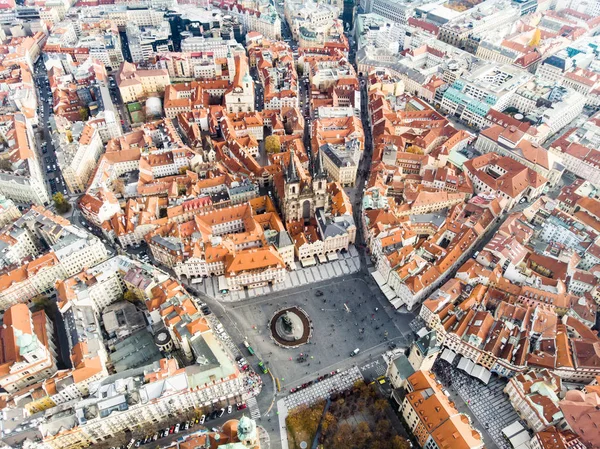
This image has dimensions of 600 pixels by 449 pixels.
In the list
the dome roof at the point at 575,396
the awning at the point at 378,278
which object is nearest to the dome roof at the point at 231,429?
the awning at the point at 378,278

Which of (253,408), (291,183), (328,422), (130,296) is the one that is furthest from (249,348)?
(291,183)

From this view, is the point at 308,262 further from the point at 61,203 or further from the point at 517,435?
the point at 61,203

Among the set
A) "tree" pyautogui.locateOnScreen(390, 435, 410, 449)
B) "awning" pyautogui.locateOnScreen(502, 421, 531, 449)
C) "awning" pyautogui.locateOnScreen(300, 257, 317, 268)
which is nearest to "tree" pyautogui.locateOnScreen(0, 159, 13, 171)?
"awning" pyautogui.locateOnScreen(300, 257, 317, 268)

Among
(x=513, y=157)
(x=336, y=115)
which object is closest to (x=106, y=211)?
(x=336, y=115)

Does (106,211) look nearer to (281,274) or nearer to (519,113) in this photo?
(281,274)

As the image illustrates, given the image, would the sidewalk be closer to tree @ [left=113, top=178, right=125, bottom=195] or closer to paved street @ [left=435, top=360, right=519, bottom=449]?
paved street @ [left=435, top=360, right=519, bottom=449]
